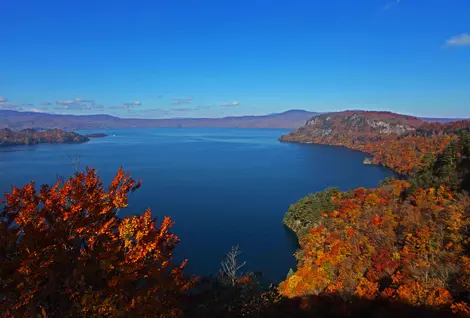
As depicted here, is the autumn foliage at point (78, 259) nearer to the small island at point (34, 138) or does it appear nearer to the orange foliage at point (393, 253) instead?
the orange foliage at point (393, 253)

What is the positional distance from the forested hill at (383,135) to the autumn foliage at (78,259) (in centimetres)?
6849

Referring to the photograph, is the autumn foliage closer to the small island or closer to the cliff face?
the small island

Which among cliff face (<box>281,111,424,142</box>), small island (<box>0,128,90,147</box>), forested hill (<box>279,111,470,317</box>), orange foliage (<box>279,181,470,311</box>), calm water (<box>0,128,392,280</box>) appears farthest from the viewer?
cliff face (<box>281,111,424,142</box>)

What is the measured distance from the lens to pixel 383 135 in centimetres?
13762

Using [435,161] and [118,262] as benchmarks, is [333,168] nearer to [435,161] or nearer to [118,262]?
[435,161]

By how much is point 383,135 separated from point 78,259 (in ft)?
482

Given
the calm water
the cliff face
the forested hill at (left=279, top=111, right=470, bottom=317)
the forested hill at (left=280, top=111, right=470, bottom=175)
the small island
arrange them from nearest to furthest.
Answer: the forested hill at (left=279, top=111, right=470, bottom=317), the calm water, the forested hill at (left=280, top=111, right=470, bottom=175), the small island, the cliff face

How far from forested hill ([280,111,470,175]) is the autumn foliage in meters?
68.5

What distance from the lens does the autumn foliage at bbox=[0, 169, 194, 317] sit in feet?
21.8

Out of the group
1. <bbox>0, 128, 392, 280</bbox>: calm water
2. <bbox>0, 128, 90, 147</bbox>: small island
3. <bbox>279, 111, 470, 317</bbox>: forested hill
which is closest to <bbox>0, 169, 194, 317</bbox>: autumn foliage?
<bbox>0, 128, 392, 280</bbox>: calm water

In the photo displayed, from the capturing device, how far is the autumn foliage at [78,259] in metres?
6.64

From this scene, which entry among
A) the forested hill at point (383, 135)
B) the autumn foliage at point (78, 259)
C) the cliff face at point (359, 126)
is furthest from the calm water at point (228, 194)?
the cliff face at point (359, 126)

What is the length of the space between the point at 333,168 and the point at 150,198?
157 feet

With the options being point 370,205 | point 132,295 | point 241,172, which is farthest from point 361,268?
point 241,172
